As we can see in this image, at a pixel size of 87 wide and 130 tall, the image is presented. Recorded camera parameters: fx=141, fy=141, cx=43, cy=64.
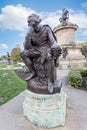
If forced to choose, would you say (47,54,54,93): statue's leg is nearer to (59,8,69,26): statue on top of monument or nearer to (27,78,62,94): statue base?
(27,78,62,94): statue base

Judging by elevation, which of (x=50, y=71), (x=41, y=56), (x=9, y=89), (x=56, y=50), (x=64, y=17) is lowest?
(x=9, y=89)

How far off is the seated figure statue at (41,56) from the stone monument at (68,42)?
10.9 meters

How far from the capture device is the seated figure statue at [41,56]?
3.06 meters

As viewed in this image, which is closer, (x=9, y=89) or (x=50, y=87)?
(x=50, y=87)

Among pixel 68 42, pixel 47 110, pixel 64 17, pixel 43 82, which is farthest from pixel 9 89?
pixel 64 17

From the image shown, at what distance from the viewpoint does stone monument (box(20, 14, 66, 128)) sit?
3.10m

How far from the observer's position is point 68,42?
1527cm

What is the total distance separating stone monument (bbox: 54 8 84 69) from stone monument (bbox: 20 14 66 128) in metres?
10.9

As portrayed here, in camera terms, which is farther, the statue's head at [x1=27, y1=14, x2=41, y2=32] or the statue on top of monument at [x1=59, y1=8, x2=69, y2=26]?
the statue on top of monument at [x1=59, y1=8, x2=69, y2=26]

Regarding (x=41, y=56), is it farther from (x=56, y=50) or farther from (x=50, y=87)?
(x=50, y=87)

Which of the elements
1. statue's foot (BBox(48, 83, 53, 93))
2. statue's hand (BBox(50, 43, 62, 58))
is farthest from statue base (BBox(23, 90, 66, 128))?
statue's hand (BBox(50, 43, 62, 58))

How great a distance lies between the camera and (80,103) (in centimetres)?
451

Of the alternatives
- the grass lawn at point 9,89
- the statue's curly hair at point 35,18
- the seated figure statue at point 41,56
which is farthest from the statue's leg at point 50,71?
the grass lawn at point 9,89

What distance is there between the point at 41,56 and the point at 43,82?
0.62m
